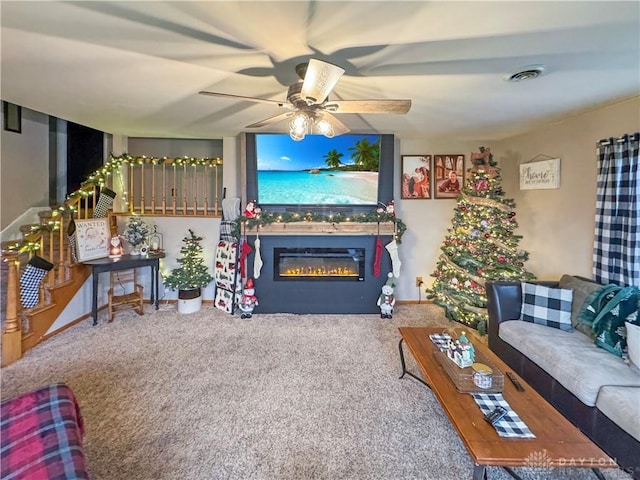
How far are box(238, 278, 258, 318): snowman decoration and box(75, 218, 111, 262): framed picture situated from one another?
6.16 feet

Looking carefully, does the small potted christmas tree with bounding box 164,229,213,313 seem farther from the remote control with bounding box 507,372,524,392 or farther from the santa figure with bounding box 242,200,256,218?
the remote control with bounding box 507,372,524,392

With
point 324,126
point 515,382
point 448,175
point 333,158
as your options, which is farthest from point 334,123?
point 448,175

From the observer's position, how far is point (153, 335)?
11.8ft

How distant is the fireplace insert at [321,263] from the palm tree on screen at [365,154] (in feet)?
3.75

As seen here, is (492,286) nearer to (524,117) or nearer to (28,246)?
(524,117)

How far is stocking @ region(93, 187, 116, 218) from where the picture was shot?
171 inches

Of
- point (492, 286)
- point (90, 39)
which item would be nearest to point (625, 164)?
point (492, 286)

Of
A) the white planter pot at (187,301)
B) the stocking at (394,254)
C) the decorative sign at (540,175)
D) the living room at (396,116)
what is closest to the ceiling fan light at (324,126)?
the living room at (396,116)

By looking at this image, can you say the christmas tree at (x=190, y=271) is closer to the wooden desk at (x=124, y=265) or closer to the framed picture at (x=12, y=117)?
the wooden desk at (x=124, y=265)

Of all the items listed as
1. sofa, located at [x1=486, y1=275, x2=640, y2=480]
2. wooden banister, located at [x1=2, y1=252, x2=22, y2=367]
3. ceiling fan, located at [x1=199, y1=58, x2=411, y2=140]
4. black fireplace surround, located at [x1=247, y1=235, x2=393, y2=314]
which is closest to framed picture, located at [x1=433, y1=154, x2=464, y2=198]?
black fireplace surround, located at [x1=247, y1=235, x2=393, y2=314]

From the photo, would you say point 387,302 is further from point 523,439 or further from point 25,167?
point 25,167

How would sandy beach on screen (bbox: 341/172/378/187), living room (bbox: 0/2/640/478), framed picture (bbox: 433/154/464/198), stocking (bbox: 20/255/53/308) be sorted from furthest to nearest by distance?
framed picture (bbox: 433/154/464/198)
sandy beach on screen (bbox: 341/172/378/187)
stocking (bbox: 20/255/53/308)
living room (bbox: 0/2/640/478)

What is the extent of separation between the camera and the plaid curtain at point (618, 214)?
261cm

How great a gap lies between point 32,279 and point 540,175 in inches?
225
